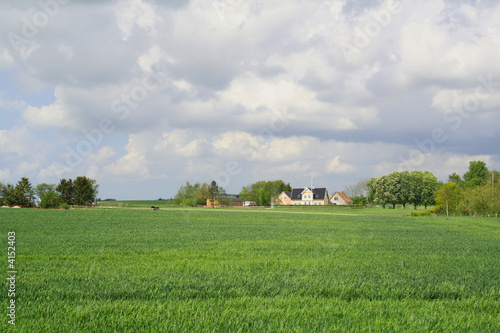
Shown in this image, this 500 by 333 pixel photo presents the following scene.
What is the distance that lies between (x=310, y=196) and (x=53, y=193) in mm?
96437

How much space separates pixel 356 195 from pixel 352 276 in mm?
144192

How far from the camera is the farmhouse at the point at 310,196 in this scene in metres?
145

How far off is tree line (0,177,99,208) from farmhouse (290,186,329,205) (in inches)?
3051

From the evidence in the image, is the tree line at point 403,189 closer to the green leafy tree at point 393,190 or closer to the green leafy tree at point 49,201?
the green leafy tree at point 393,190

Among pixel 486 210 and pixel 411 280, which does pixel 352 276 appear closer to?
pixel 411 280

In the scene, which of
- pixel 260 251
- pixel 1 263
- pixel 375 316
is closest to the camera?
pixel 375 316

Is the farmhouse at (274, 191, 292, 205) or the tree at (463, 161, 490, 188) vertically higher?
the tree at (463, 161, 490, 188)

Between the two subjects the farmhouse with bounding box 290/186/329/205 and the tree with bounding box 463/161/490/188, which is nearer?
the tree with bounding box 463/161/490/188

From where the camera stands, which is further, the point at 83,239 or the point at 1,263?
the point at 83,239

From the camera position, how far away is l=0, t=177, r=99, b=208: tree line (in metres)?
74.4

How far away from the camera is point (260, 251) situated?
14758 mm

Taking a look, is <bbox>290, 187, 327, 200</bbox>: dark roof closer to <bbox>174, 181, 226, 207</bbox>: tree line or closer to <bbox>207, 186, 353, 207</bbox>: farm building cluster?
<bbox>207, 186, 353, 207</bbox>: farm building cluster

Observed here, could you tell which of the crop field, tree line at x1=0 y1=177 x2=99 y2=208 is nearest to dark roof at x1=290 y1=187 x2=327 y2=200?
tree line at x1=0 y1=177 x2=99 y2=208

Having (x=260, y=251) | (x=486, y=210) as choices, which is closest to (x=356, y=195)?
(x=486, y=210)
